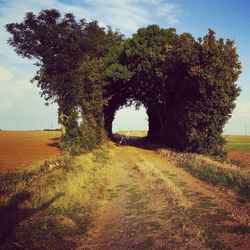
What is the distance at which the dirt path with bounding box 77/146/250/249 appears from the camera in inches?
363

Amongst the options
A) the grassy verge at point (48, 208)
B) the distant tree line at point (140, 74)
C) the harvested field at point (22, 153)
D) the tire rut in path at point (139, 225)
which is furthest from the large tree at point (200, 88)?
the tire rut in path at point (139, 225)

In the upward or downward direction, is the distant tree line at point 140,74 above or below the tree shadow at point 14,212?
above

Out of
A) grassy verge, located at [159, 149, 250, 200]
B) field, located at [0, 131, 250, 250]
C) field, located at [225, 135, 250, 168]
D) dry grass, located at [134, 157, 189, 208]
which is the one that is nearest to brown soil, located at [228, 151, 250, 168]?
field, located at [225, 135, 250, 168]

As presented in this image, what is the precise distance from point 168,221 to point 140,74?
124 ft

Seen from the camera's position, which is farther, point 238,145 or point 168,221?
point 238,145

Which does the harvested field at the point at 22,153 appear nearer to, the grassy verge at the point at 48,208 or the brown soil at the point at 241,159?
the grassy verge at the point at 48,208

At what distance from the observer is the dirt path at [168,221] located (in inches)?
363

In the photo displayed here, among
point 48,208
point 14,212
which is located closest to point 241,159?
point 48,208

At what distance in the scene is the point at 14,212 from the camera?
1155 centimetres

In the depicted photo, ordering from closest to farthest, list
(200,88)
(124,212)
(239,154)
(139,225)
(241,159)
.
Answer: (139,225)
(124,212)
(200,88)
(241,159)
(239,154)

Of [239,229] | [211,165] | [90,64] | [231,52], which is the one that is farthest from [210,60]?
[239,229]

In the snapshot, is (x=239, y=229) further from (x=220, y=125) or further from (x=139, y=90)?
(x=139, y=90)

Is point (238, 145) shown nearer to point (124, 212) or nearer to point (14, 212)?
point (124, 212)

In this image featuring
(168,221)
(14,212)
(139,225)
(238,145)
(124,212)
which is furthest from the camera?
(238,145)
